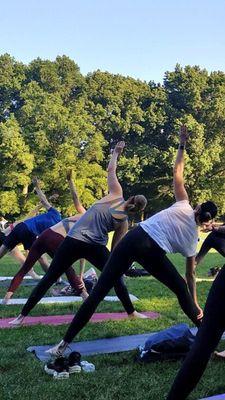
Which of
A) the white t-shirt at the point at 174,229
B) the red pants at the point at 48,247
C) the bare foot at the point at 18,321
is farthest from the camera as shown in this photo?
the red pants at the point at 48,247

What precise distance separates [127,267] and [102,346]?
50.7 inches

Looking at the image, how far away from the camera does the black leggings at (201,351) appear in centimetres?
297

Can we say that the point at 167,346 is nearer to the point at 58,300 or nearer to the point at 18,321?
the point at 18,321

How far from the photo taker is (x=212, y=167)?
150 ft

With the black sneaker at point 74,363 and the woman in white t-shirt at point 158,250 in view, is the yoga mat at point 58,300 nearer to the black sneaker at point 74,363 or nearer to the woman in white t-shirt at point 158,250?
the woman in white t-shirt at point 158,250

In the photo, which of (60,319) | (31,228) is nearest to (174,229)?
(60,319)

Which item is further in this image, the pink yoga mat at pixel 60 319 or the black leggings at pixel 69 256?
the pink yoga mat at pixel 60 319

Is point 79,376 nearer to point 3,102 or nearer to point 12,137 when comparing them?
point 12,137

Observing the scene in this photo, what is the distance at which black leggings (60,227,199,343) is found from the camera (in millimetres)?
4512

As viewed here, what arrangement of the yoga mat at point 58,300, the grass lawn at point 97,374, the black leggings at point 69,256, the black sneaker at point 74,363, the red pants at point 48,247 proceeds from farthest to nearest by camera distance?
the yoga mat at point 58,300, the red pants at point 48,247, the black leggings at point 69,256, the black sneaker at point 74,363, the grass lawn at point 97,374

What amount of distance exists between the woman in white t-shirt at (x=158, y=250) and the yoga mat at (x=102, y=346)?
0.44 meters

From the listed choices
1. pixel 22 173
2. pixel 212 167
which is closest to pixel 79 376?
pixel 22 173

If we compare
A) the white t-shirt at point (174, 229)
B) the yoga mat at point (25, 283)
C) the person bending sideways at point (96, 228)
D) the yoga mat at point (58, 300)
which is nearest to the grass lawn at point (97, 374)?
the person bending sideways at point (96, 228)

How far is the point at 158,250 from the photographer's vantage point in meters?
4.66
